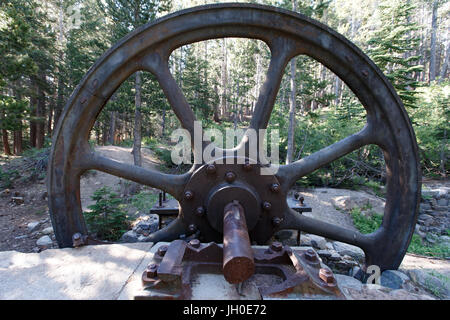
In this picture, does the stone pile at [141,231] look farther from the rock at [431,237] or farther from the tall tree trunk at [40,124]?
the tall tree trunk at [40,124]

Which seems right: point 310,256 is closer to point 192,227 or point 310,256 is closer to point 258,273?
point 258,273

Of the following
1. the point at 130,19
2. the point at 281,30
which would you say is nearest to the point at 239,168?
the point at 281,30

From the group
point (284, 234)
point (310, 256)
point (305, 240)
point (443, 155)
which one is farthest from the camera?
point (443, 155)

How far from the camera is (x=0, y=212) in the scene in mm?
6637

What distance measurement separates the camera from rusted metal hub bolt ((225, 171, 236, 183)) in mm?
1939

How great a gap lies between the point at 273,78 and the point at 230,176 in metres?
0.99

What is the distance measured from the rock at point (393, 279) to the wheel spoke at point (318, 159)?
3.80 ft

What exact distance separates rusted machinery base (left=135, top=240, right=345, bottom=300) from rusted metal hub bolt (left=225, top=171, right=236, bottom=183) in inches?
21.7

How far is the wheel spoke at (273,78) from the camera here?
2.14 metres

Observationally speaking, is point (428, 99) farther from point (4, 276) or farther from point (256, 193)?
point (4, 276)

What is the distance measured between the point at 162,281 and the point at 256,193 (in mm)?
1004

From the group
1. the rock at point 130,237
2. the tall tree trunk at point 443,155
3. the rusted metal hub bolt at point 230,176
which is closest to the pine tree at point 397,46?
the tall tree trunk at point 443,155

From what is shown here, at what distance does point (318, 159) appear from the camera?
227 centimetres

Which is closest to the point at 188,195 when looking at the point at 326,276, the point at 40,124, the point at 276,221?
the point at 276,221
